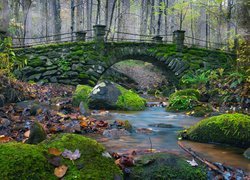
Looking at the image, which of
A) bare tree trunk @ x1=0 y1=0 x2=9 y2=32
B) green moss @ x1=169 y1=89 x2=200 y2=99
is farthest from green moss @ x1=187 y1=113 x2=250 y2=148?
bare tree trunk @ x1=0 y1=0 x2=9 y2=32

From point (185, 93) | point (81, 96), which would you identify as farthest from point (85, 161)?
point (185, 93)

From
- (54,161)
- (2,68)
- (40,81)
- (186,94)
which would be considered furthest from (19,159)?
(40,81)

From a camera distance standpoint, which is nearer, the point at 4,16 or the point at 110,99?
the point at 110,99

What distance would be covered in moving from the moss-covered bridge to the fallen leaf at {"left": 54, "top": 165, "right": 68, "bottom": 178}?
13740mm

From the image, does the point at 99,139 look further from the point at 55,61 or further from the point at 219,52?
the point at 219,52

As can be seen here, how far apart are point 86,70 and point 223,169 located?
14204mm

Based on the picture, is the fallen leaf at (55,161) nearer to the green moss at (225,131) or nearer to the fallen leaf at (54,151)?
the fallen leaf at (54,151)

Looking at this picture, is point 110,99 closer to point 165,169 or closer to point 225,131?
point 225,131

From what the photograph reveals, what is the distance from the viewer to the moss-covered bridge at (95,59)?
1689 centimetres

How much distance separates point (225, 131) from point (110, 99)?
5369 millimetres

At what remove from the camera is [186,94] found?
11.8 meters

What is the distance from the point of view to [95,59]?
17.8m

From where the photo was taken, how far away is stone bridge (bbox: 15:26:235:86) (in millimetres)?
16891

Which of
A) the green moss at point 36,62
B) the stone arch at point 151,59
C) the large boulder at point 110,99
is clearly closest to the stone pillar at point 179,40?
the stone arch at point 151,59
